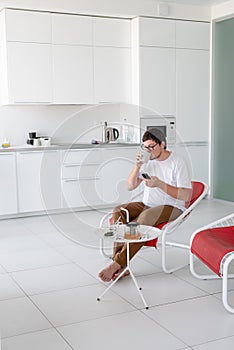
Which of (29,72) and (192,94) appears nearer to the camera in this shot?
(29,72)

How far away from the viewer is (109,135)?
3.12m

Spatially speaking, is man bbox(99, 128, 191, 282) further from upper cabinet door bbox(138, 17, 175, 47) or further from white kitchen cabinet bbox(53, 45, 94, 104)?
upper cabinet door bbox(138, 17, 175, 47)

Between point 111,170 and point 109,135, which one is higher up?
point 109,135

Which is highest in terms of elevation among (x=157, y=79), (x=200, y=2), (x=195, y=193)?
(x=200, y=2)

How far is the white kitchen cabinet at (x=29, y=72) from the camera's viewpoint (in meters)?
5.34

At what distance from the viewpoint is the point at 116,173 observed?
3.00m

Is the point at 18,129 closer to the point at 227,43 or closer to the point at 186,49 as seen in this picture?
the point at 186,49

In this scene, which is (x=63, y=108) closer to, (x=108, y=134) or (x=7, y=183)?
(x=7, y=183)

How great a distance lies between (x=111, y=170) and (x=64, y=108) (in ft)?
10.8

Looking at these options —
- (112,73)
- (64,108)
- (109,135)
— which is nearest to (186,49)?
(112,73)

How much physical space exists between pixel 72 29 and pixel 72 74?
19.7 inches

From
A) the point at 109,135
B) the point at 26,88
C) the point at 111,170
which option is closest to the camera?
the point at 111,170

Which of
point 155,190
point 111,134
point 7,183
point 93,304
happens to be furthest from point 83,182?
point 7,183

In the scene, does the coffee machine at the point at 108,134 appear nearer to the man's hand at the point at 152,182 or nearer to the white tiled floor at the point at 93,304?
the man's hand at the point at 152,182
